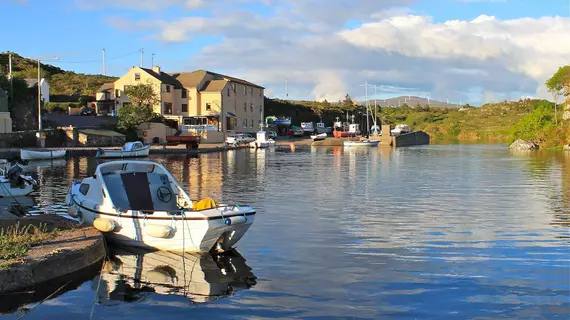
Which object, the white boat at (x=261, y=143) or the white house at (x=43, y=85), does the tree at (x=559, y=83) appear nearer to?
the white boat at (x=261, y=143)

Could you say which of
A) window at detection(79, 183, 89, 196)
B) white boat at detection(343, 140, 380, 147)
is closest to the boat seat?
window at detection(79, 183, 89, 196)


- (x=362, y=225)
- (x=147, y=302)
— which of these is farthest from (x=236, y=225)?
(x=362, y=225)

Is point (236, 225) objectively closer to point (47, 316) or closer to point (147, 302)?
point (147, 302)

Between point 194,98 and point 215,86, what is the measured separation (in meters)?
4.28

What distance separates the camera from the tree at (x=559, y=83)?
9594 centimetres

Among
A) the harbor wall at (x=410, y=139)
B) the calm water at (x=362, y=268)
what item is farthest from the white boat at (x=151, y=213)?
the harbor wall at (x=410, y=139)

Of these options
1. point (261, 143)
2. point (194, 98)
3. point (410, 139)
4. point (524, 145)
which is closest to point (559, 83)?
point (524, 145)

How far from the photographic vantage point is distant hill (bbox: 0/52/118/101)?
4342 inches

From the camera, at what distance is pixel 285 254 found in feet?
55.4

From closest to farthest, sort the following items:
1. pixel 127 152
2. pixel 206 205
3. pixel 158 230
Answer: pixel 158 230 < pixel 206 205 < pixel 127 152

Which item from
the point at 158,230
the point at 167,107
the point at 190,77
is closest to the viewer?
the point at 158,230

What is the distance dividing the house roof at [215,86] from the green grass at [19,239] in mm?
81591

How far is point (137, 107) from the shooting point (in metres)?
81.7

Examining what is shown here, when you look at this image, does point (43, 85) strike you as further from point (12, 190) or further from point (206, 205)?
point (206, 205)
